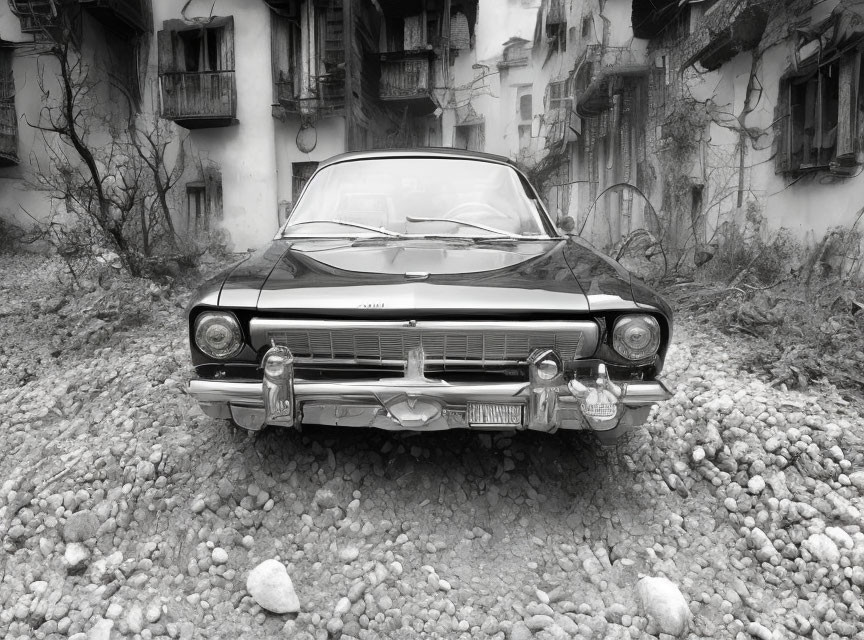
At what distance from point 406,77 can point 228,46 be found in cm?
380

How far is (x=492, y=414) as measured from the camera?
6.43 feet

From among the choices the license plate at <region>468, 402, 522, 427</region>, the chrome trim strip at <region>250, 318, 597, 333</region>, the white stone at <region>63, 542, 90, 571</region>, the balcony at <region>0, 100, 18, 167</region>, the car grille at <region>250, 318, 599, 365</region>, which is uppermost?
the balcony at <region>0, 100, 18, 167</region>

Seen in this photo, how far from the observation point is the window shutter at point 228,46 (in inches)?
454

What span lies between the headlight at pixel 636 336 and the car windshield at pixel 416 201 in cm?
89

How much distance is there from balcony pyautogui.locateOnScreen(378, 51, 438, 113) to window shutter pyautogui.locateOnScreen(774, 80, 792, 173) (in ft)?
24.8

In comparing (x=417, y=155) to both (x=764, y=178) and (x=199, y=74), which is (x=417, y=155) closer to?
(x=764, y=178)

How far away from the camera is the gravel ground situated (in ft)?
5.94

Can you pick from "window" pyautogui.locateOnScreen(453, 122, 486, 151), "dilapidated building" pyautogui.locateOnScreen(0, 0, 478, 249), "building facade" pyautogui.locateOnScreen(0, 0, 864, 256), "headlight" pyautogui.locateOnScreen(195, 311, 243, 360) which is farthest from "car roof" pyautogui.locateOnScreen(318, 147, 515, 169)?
"window" pyautogui.locateOnScreen(453, 122, 486, 151)

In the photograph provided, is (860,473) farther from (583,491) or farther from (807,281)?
(807,281)

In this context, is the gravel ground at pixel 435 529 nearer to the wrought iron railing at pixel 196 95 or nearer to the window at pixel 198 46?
the wrought iron railing at pixel 196 95

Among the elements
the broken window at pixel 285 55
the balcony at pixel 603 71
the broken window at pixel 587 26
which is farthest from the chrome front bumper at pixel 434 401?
the broken window at pixel 587 26

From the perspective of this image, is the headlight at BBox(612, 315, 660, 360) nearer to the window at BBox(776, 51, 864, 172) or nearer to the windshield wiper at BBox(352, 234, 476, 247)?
the windshield wiper at BBox(352, 234, 476, 247)

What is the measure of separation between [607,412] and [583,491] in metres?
0.64

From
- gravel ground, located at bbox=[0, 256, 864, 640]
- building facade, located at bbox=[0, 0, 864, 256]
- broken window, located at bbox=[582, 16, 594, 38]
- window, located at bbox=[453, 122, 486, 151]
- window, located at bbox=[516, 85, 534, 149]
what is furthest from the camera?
window, located at bbox=[453, 122, 486, 151]
